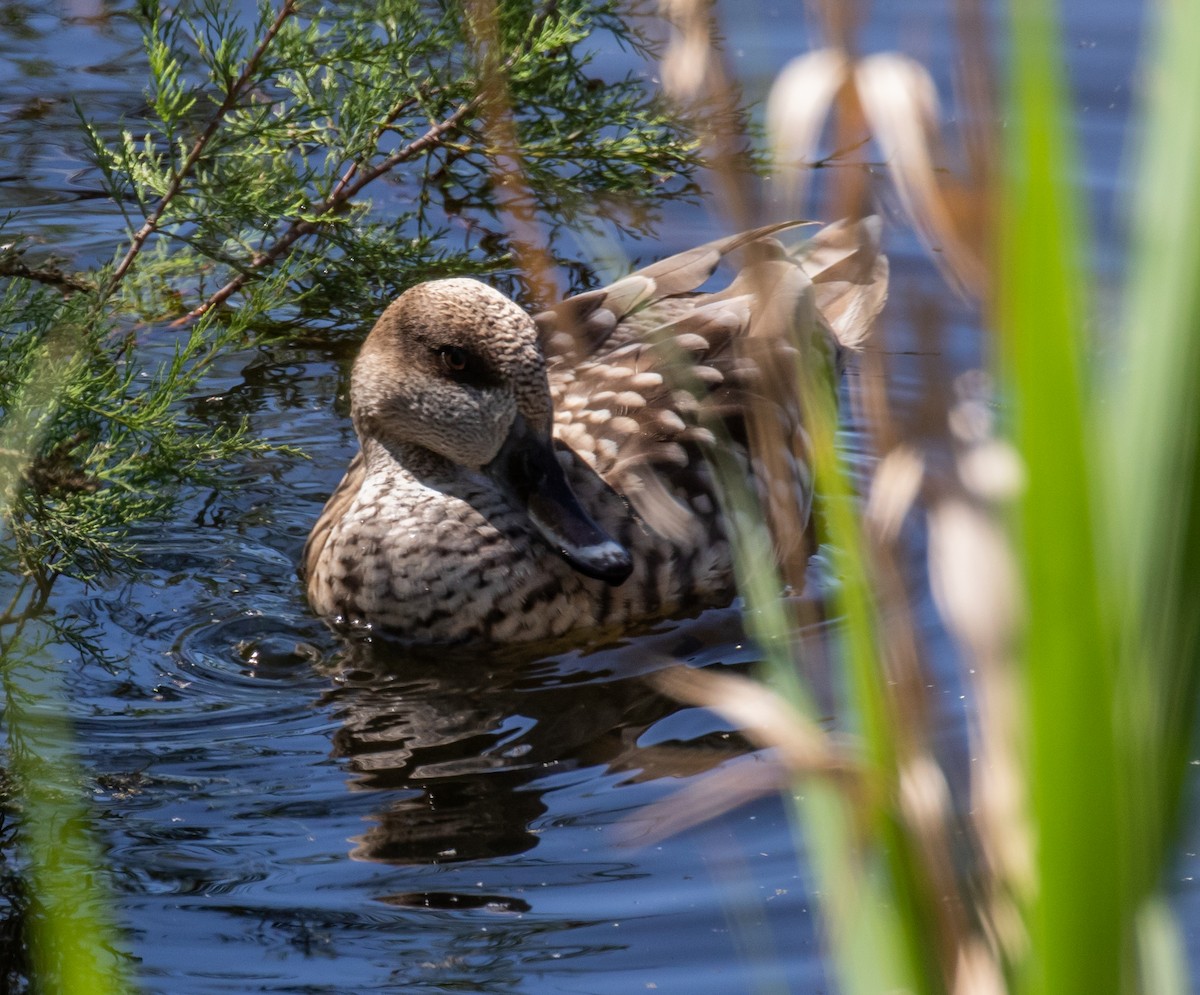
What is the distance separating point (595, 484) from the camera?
4.46 metres

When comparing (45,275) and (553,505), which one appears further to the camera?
(553,505)

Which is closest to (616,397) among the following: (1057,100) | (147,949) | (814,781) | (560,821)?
(560,821)

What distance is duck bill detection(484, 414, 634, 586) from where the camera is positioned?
4.10 meters

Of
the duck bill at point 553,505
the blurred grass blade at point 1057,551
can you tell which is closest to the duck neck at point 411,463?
the duck bill at point 553,505

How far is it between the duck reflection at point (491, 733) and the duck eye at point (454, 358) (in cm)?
77

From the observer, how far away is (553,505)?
13.9ft

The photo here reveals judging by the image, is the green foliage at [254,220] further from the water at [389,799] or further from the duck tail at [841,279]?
the duck tail at [841,279]

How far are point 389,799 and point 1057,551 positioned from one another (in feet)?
9.48

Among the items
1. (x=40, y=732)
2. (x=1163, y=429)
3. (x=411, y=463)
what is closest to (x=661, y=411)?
(x=411, y=463)

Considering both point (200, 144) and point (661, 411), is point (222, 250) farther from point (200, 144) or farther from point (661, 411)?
point (661, 411)

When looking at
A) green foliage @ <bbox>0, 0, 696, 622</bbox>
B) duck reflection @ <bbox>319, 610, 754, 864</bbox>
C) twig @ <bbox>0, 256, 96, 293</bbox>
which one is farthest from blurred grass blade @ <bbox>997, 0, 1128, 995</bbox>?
twig @ <bbox>0, 256, 96, 293</bbox>

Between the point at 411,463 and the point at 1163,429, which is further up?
the point at 1163,429

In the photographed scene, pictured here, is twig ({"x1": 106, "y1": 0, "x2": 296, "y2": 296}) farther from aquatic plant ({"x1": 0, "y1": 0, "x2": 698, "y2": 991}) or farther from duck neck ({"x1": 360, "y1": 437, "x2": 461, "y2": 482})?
duck neck ({"x1": 360, "y1": 437, "x2": 461, "y2": 482})

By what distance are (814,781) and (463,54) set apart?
15.2ft
